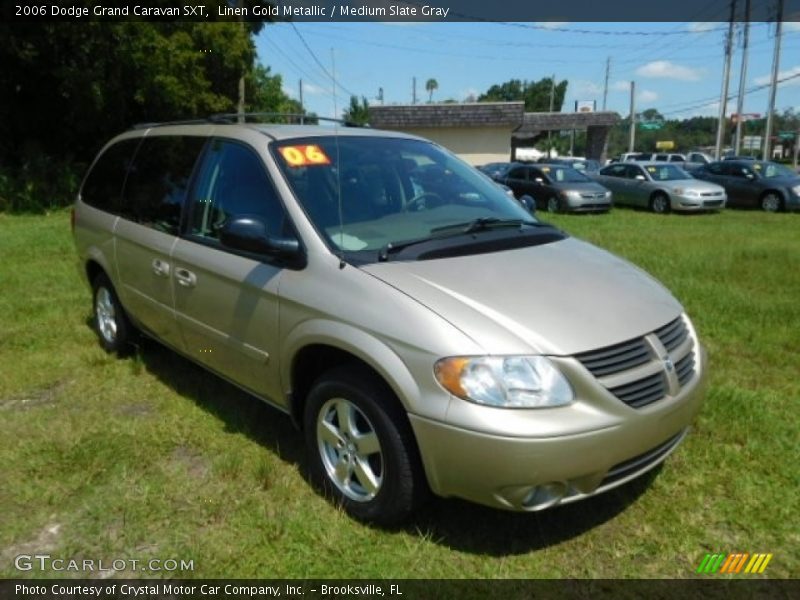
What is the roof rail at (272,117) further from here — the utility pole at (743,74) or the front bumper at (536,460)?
the utility pole at (743,74)

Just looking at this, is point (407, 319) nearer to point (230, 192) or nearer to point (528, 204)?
point (230, 192)

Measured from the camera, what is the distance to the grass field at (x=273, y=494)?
2729mm

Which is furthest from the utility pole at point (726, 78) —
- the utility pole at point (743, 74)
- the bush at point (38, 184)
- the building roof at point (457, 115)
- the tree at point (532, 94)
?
the tree at point (532, 94)

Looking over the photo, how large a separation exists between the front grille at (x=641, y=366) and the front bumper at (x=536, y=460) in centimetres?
6

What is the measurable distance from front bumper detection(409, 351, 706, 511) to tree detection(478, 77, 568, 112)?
103m

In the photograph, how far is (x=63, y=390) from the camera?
178 inches

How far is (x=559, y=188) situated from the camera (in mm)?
17234

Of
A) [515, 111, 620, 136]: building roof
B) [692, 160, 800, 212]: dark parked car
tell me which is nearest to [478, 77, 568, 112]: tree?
[515, 111, 620, 136]: building roof

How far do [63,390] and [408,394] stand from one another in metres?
3.14

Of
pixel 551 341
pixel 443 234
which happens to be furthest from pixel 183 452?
pixel 551 341

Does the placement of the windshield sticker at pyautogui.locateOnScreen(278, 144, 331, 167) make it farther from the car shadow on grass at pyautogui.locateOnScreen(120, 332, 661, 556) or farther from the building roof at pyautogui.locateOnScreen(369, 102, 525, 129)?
the building roof at pyautogui.locateOnScreen(369, 102, 525, 129)

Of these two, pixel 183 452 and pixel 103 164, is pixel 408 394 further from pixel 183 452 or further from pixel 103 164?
pixel 103 164

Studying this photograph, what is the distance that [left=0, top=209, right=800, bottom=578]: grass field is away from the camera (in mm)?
2729

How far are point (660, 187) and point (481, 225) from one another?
628 inches
